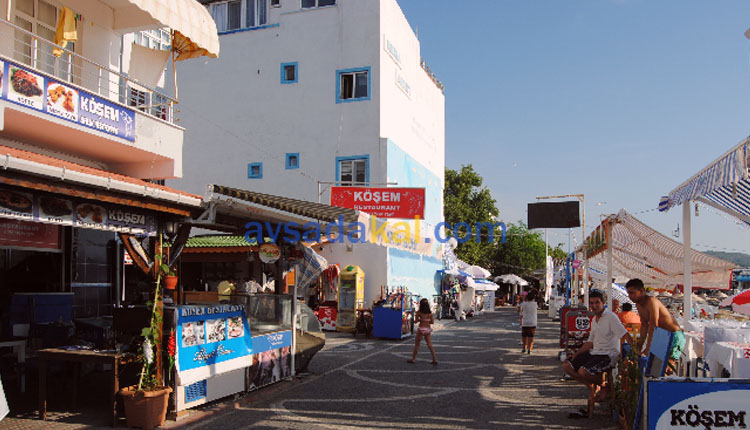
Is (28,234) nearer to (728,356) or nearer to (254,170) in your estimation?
(728,356)

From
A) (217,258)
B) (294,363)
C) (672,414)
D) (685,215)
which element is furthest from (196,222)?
(217,258)

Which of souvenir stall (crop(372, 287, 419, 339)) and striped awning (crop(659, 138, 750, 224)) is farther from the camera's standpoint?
souvenir stall (crop(372, 287, 419, 339))

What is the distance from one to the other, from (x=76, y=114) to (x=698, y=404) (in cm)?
1005

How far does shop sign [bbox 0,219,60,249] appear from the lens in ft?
32.2

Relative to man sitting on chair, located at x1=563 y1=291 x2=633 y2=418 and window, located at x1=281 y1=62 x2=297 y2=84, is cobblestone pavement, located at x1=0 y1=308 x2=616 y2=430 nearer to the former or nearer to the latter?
man sitting on chair, located at x1=563 y1=291 x2=633 y2=418

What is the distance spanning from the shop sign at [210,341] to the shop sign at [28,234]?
4206 millimetres

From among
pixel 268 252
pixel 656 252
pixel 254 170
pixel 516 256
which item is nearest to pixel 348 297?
pixel 254 170

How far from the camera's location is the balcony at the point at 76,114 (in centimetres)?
929

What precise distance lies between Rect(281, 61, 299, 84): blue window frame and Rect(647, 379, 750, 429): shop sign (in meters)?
20.2

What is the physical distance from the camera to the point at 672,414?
4.66 metres

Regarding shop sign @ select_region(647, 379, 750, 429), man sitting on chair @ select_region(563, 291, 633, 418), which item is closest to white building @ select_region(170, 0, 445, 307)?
man sitting on chair @ select_region(563, 291, 633, 418)

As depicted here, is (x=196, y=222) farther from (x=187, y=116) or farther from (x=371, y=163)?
(x=187, y=116)

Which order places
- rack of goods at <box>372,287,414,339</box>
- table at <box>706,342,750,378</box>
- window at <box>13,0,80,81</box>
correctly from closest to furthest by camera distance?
table at <box>706,342,750,378</box> < window at <box>13,0,80,81</box> < rack of goods at <box>372,287,414,339</box>

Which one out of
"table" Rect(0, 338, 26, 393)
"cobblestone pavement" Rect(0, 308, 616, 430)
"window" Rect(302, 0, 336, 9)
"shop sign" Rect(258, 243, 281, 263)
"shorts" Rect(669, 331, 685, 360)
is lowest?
"cobblestone pavement" Rect(0, 308, 616, 430)
